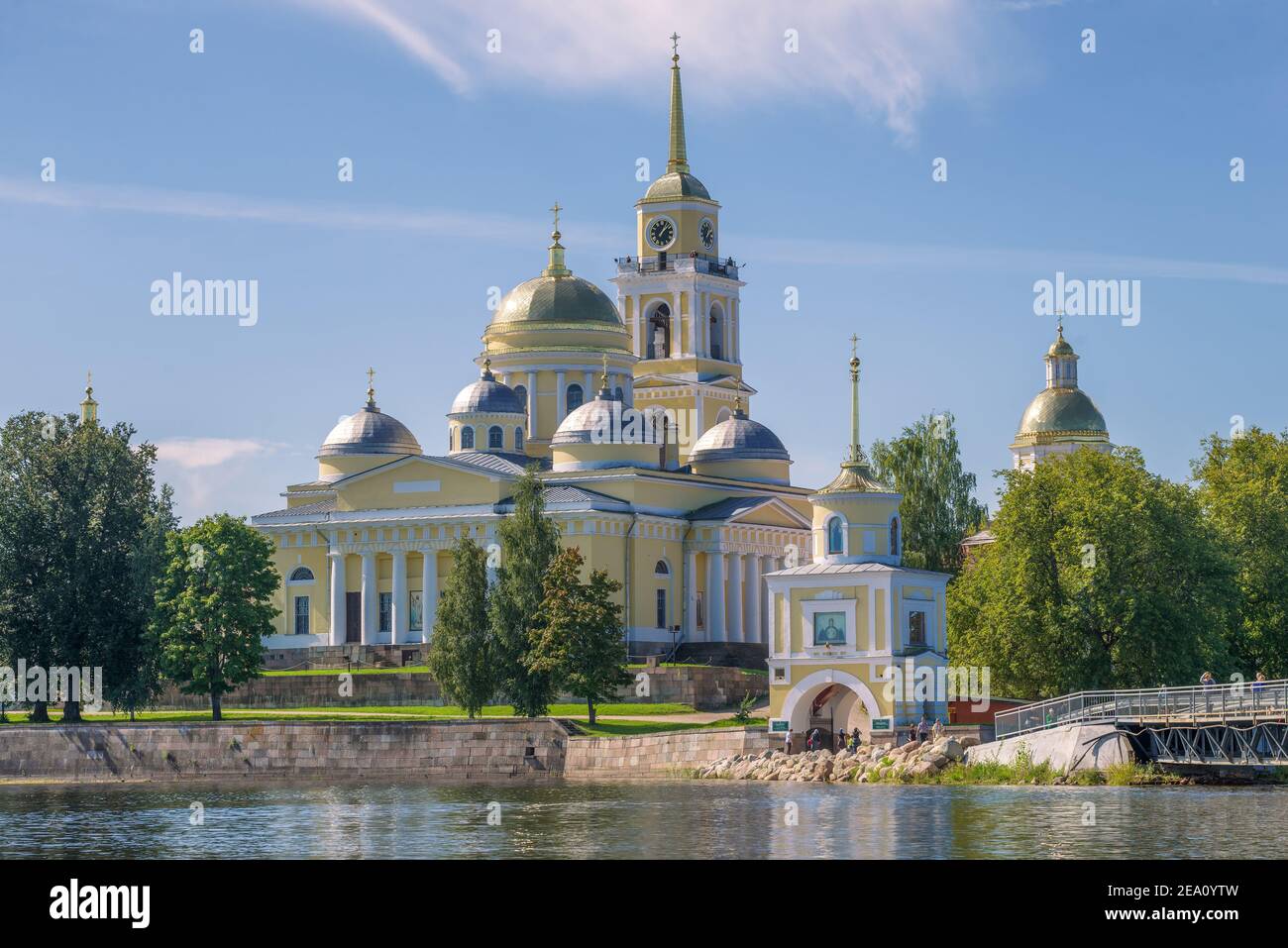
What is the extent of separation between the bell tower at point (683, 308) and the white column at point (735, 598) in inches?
590

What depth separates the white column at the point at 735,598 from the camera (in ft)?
315

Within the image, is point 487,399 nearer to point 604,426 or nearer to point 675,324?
point 604,426

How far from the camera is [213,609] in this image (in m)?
74.4

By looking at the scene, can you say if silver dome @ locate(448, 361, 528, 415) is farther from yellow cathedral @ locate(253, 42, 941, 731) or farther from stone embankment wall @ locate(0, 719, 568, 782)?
stone embankment wall @ locate(0, 719, 568, 782)

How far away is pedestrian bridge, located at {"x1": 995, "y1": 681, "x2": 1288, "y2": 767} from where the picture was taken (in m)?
51.6

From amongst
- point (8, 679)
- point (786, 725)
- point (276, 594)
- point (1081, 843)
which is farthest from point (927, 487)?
point (1081, 843)

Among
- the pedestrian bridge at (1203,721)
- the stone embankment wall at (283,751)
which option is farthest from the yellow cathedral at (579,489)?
the pedestrian bridge at (1203,721)

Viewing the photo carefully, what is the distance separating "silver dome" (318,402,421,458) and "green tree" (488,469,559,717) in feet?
100

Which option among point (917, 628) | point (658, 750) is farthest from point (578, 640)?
point (917, 628)

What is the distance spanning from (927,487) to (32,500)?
42407 millimetres

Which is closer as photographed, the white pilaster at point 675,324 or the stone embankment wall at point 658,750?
the stone embankment wall at point 658,750

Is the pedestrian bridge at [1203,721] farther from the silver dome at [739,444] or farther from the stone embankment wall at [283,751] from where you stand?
the silver dome at [739,444]
